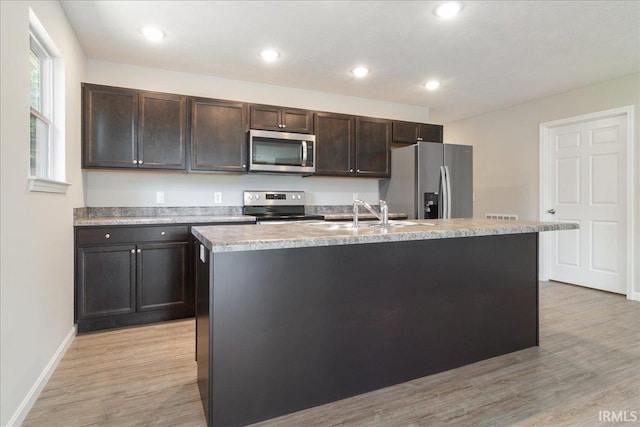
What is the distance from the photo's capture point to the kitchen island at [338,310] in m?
1.61

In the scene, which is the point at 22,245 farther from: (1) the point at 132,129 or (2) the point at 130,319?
(1) the point at 132,129

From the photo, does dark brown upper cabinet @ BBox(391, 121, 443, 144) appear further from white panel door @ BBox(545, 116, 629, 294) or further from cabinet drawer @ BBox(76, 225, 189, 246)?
cabinet drawer @ BBox(76, 225, 189, 246)

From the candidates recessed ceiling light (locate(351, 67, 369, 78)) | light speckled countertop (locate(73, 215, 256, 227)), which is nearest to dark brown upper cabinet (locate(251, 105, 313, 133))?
recessed ceiling light (locate(351, 67, 369, 78))

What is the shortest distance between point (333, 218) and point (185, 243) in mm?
1657

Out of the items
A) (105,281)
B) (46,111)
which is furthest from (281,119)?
(105,281)

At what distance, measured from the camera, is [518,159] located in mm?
4953

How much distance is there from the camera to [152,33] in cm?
283

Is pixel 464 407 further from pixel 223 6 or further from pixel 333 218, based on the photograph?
pixel 223 6

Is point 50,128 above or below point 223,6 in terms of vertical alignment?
below

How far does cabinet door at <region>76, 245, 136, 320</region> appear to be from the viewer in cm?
284

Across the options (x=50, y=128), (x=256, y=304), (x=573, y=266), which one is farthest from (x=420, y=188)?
(x=50, y=128)

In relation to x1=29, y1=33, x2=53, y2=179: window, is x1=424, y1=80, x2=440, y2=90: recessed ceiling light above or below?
above

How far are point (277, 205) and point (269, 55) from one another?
1.59 metres

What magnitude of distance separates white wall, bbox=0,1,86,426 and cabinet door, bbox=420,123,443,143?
3.87 m
